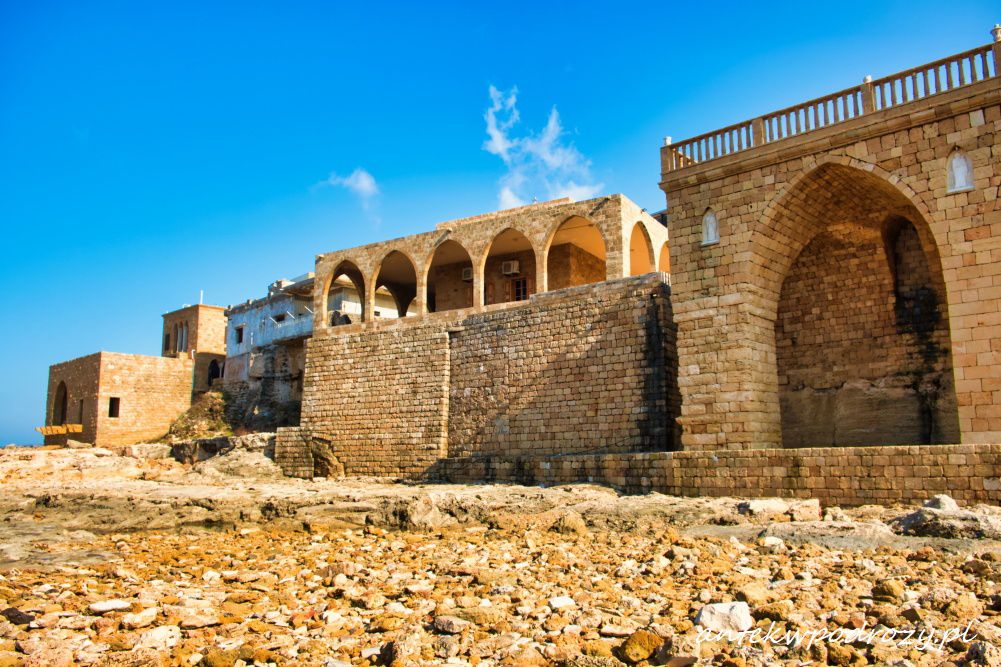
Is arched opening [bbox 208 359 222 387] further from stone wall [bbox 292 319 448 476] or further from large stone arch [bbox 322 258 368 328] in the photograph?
stone wall [bbox 292 319 448 476]

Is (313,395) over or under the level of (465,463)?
over

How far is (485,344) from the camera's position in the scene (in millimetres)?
16641

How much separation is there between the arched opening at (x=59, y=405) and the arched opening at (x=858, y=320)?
27260mm

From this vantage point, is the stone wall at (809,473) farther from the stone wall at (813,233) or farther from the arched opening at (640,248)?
the arched opening at (640,248)

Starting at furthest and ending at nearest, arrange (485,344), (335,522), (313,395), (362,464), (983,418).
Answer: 1. (313,395)
2. (362,464)
3. (485,344)
4. (335,522)
5. (983,418)

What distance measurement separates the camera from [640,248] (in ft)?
63.2

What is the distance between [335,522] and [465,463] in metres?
4.17

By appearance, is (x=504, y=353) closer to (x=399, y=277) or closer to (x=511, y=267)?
(x=511, y=267)

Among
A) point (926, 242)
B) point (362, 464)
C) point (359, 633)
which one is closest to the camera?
point (359, 633)

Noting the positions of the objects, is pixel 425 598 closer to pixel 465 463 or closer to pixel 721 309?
pixel 721 309

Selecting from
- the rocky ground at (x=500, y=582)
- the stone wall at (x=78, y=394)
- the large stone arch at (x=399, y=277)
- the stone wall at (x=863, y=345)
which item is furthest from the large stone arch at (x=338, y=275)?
the stone wall at (x=863, y=345)

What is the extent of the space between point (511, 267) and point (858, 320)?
9.50 meters

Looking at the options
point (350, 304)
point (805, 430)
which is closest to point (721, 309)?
point (805, 430)

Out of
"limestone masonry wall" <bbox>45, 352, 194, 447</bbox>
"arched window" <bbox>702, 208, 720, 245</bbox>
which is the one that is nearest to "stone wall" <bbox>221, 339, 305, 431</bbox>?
"limestone masonry wall" <bbox>45, 352, 194, 447</bbox>
